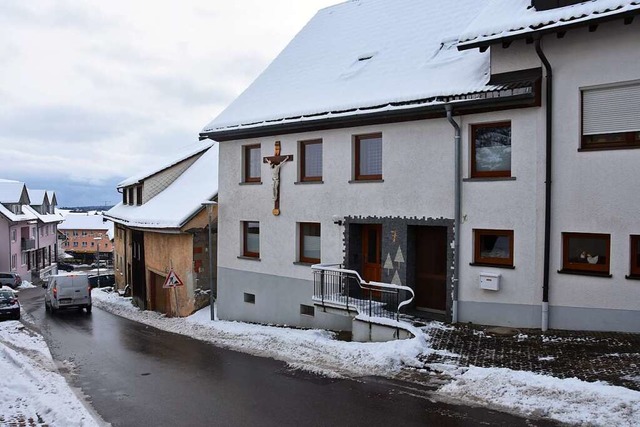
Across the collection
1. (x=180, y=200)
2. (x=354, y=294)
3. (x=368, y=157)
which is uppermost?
(x=368, y=157)

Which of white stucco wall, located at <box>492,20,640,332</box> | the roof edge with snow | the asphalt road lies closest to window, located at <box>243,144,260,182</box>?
the roof edge with snow

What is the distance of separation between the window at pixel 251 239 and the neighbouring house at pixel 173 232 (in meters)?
1.24

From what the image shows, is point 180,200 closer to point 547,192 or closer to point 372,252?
point 372,252

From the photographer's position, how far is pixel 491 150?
13961mm

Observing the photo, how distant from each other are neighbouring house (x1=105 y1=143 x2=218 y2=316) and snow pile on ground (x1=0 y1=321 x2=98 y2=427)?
26.0ft

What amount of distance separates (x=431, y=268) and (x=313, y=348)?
3.86m

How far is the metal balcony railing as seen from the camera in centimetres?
1467

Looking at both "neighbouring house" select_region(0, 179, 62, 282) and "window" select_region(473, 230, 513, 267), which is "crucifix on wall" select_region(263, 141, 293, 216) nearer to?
"window" select_region(473, 230, 513, 267)

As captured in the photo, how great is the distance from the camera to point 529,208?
13.1m

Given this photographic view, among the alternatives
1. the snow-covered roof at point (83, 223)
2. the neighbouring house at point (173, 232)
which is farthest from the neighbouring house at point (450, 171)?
the snow-covered roof at point (83, 223)

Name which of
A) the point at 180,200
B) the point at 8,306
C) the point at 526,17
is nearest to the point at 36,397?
the point at 526,17

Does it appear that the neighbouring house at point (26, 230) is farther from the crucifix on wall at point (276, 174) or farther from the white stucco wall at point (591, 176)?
the white stucco wall at point (591, 176)

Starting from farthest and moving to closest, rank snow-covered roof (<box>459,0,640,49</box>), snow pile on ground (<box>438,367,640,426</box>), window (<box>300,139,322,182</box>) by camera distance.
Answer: window (<box>300,139,322,182</box>) → snow-covered roof (<box>459,0,640,49</box>) → snow pile on ground (<box>438,367,640,426</box>)

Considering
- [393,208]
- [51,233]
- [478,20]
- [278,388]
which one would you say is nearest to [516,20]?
[478,20]
